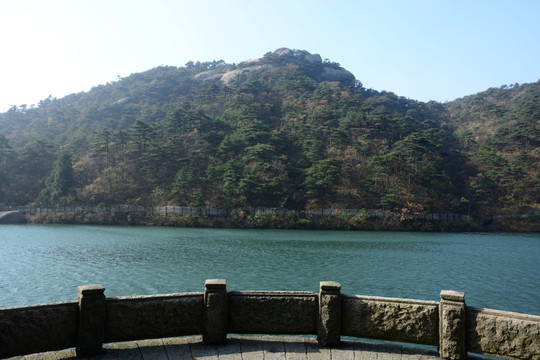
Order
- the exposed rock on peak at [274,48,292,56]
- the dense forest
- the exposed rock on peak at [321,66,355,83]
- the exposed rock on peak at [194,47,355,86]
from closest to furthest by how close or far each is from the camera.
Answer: the dense forest
the exposed rock on peak at [194,47,355,86]
the exposed rock on peak at [321,66,355,83]
the exposed rock on peak at [274,48,292,56]

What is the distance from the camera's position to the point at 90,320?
494cm

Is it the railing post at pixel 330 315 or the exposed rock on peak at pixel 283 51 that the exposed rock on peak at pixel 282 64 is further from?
the railing post at pixel 330 315

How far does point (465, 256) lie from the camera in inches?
944

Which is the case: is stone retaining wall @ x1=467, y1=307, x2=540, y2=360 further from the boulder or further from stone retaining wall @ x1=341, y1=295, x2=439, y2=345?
the boulder

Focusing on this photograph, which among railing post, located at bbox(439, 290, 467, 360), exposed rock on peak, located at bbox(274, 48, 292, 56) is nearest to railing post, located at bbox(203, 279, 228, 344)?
railing post, located at bbox(439, 290, 467, 360)

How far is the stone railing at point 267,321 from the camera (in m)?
4.71

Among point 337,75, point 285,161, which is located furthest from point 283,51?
point 285,161

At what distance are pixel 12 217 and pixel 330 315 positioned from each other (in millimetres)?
51516

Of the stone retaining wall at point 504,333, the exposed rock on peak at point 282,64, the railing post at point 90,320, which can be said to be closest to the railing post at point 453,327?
the stone retaining wall at point 504,333

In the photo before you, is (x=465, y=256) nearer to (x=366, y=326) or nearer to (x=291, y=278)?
(x=291, y=278)

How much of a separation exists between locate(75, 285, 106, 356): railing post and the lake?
8847 mm

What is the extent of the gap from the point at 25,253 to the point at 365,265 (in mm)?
20140

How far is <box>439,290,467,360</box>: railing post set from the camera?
5.02 meters

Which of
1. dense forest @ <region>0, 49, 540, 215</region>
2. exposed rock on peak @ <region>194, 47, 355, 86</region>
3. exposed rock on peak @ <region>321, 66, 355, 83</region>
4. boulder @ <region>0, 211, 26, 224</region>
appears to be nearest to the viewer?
boulder @ <region>0, 211, 26, 224</region>
